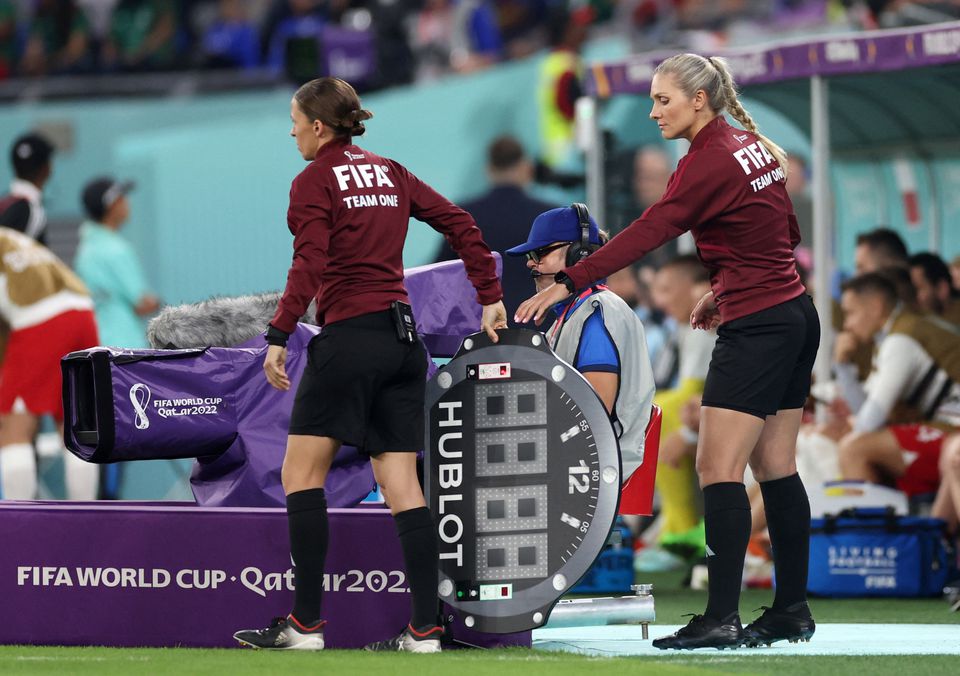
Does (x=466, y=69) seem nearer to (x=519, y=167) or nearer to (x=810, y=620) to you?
(x=519, y=167)

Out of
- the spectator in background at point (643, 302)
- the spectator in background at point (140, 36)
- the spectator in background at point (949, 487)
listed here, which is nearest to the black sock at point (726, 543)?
the spectator in background at point (949, 487)

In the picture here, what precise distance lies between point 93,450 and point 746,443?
2.04 metres

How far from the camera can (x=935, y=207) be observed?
11.3m

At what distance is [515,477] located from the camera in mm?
5527

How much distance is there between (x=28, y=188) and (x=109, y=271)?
1.01 meters

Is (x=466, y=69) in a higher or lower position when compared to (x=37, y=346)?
higher

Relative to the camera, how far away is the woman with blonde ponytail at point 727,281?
530 centimetres

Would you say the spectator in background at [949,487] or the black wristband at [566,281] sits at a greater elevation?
the black wristband at [566,281]

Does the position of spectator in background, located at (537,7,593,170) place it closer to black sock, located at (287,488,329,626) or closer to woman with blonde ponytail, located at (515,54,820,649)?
woman with blonde ponytail, located at (515,54,820,649)

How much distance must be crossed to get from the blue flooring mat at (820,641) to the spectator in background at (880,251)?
343cm

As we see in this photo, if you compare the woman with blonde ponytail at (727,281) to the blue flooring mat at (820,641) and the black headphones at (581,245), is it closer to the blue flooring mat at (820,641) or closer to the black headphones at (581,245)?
the blue flooring mat at (820,641)

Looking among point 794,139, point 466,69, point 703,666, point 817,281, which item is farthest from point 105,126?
point 703,666

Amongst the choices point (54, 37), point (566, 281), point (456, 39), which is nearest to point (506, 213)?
point (566, 281)

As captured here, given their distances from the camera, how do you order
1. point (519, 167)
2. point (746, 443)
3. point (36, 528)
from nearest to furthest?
point (746, 443) < point (36, 528) < point (519, 167)
